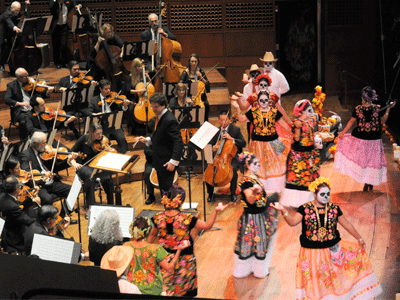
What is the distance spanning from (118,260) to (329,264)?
173cm

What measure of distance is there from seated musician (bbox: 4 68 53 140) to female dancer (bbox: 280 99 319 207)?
11.6ft

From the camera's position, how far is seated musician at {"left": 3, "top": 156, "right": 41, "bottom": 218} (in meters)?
5.43

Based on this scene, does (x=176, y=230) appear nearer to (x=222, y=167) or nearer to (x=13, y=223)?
(x=13, y=223)

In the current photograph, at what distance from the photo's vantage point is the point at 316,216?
420 cm

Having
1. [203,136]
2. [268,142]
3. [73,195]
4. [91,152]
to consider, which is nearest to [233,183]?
[268,142]

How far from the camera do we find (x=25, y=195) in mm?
5484

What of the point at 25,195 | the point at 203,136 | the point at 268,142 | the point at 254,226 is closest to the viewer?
the point at 254,226

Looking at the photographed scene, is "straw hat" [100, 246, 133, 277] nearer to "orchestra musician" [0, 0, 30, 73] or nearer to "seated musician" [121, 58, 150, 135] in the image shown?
"seated musician" [121, 58, 150, 135]

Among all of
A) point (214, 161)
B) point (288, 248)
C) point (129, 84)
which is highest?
point (129, 84)

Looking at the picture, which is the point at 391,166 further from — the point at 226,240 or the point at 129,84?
the point at 129,84

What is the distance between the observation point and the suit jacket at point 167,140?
5965 millimetres

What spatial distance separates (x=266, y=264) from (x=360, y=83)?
6620 mm

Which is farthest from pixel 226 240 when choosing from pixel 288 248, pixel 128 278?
pixel 128 278

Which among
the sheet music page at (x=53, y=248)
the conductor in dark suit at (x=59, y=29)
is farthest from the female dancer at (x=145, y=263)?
the conductor in dark suit at (x=59, y=29)
